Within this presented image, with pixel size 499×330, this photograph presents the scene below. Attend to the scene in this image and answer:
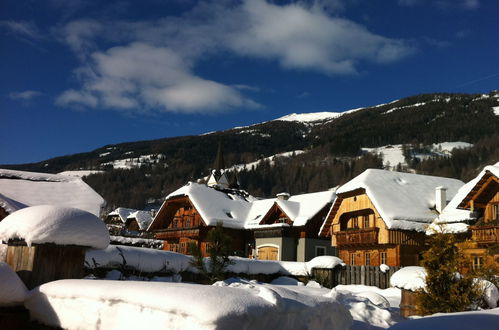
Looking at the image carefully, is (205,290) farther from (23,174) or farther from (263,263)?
(23,174)

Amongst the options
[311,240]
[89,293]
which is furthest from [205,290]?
[311,240]

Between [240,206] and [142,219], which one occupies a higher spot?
[240,206]

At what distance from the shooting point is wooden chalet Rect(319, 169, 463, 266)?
93.6ft

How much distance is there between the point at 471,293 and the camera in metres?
11.2

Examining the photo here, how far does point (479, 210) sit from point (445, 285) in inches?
592

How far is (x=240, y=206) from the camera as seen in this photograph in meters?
42.9

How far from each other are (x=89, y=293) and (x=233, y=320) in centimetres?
191

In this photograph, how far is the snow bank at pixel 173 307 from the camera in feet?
13.2

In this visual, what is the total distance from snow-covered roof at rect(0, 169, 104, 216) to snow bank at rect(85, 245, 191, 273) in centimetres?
990

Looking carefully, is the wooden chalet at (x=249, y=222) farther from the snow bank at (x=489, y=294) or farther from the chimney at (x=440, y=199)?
Answer: the snow bank at (x=489, y=294)

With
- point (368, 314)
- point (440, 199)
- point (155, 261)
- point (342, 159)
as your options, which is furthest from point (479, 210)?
point (342, 159)

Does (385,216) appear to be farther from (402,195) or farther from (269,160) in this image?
(269,160)

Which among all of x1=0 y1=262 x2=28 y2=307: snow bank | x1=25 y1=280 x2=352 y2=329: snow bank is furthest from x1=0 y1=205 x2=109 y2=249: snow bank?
x1=25 y1=280 x2=352 y2=329: snow bank

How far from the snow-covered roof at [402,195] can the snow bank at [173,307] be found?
78.1 feet
